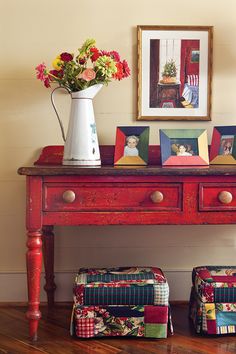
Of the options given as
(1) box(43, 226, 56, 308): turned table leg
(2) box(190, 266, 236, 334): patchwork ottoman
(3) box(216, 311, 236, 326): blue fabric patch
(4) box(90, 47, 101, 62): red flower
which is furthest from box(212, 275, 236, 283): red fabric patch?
(4) box(90, 47, 101, 62): red flower

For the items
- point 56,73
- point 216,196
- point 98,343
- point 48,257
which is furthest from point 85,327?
point 56,73

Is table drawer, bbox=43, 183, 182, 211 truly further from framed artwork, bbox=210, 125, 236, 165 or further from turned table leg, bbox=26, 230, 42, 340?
framed artwork, bbox=210, 125, 236, 165

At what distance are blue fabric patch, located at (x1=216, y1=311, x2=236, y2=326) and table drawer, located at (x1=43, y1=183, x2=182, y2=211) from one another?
1.70 ft

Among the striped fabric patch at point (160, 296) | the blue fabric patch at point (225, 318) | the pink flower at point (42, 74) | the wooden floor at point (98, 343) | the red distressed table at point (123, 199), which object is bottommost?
the wooden floor at point (98, 343)

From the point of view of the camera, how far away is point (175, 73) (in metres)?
2.59

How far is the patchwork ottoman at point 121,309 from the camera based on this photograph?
2094mm

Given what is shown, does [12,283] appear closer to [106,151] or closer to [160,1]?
[106,151]

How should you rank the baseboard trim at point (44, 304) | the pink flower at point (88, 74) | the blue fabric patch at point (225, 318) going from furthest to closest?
the baseboard trim at point (44, 304), the pink flower at point (88, 74), the blue fabric patch at point (225, 318)

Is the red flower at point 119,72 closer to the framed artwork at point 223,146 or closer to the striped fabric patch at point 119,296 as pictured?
the framed artwork at point 223,146

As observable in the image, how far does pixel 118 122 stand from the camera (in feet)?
8.55

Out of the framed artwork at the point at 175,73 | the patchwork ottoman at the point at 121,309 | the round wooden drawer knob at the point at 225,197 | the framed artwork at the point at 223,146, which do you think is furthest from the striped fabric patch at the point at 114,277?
the framed artwork at the point at 175,73

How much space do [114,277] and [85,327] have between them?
25 centimetres

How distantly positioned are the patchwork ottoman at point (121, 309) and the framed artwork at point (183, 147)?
556 mm

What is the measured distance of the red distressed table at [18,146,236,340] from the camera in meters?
2.03
